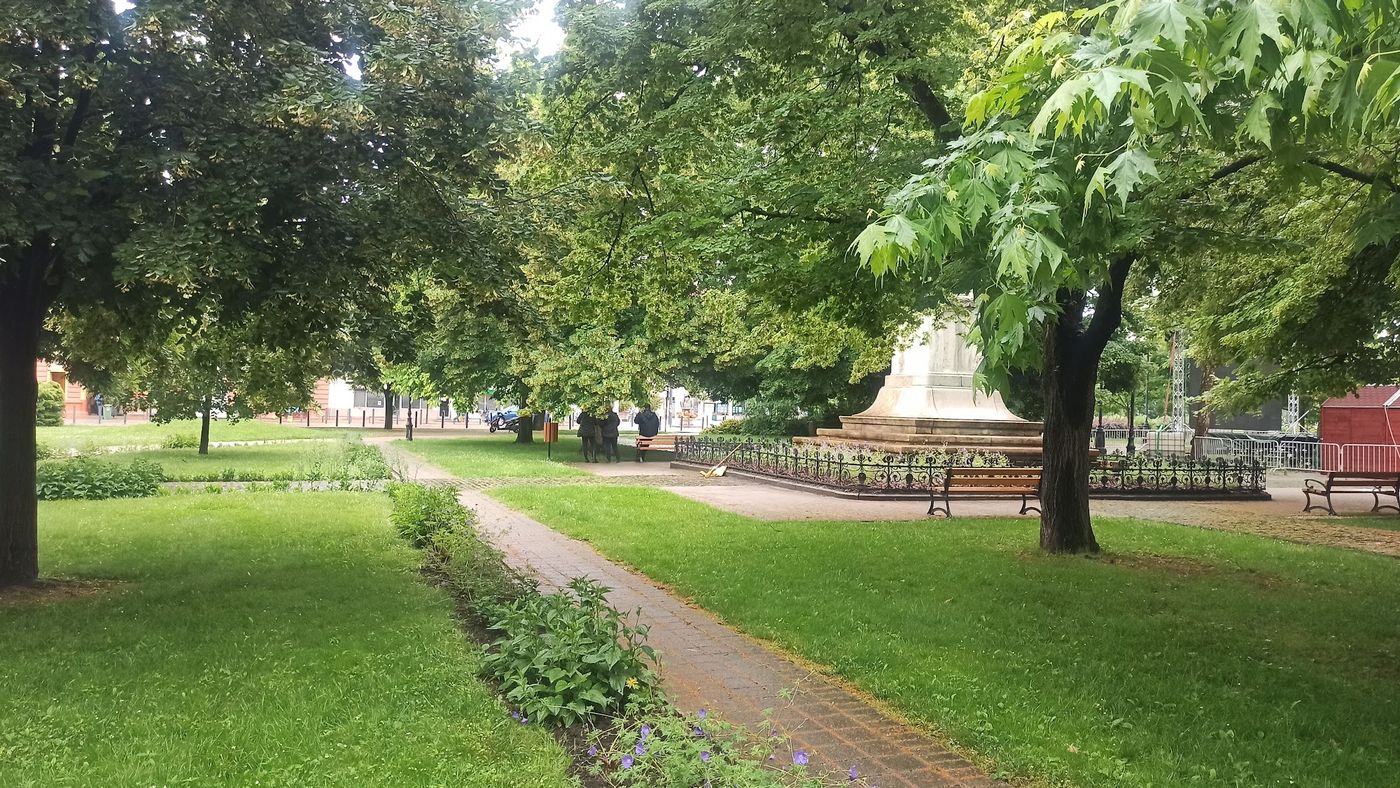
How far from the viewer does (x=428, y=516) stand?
10.5 m

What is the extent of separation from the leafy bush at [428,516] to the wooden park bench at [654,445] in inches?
620

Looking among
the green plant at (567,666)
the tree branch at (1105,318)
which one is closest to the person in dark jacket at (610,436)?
the tree branch at (1105,318)

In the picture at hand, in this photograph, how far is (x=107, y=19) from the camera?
19.6 feet

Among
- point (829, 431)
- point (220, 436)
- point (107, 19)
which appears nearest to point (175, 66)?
point (107, 19)

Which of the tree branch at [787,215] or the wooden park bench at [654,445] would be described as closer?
the tree branch at [787,215]

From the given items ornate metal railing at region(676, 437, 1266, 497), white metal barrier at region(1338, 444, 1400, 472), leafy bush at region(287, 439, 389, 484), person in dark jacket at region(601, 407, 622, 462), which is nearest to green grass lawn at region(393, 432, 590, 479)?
person in dark jacket at region(601, 407, 622, 462)

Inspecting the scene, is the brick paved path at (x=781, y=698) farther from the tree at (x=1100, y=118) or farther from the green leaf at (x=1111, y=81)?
the green leaf at (x=1111, y=81)

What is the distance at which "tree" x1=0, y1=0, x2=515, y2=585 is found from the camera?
18.6ft

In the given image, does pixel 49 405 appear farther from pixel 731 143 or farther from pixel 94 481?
pixel 731 143

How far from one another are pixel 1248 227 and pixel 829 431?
1277 cm

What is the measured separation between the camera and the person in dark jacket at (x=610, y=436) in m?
26.9

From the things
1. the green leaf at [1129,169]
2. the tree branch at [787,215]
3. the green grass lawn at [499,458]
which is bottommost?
the green grass lawn at [499,458]

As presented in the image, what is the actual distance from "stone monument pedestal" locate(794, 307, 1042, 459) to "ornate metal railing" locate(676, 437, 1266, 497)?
2.98 feet

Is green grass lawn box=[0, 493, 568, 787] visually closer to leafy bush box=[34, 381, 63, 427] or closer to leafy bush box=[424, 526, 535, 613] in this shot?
leafy bush box=[424, 526, 535, 613]
